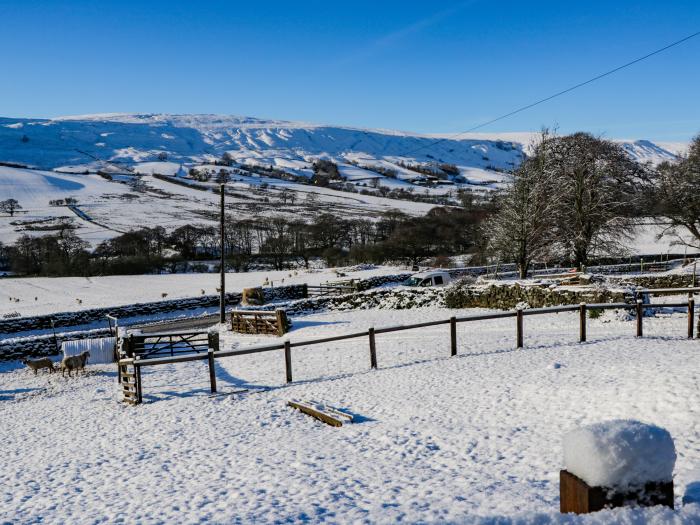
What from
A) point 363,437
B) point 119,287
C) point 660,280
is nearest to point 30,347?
point 363,437

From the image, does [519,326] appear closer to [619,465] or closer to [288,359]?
[288,359]

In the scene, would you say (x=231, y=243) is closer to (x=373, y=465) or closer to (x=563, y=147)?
(x=563, y=147)

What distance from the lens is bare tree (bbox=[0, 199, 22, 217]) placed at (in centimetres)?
10131

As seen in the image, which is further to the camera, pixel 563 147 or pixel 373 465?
pixel 563 147

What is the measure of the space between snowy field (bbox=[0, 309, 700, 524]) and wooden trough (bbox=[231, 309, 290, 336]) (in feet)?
24.8

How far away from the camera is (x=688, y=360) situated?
10305 millimetres

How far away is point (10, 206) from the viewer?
344 feet

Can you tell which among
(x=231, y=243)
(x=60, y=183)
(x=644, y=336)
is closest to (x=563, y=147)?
(x=644, y=336)

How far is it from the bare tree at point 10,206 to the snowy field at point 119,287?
62.7m

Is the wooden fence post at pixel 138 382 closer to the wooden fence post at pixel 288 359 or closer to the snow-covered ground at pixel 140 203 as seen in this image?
the wooden fence post at pixel 288 359

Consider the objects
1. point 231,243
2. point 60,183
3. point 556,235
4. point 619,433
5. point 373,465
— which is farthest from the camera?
point 60,183

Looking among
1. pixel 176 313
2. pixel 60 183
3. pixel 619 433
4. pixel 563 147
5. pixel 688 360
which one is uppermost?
pixel 60 183

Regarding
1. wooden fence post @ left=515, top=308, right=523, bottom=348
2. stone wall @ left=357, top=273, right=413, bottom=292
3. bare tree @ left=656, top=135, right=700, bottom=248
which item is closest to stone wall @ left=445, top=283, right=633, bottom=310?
wooden fence post @ left=515, top=308, right=523, bottom=348

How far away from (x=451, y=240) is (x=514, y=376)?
56.2 meters
